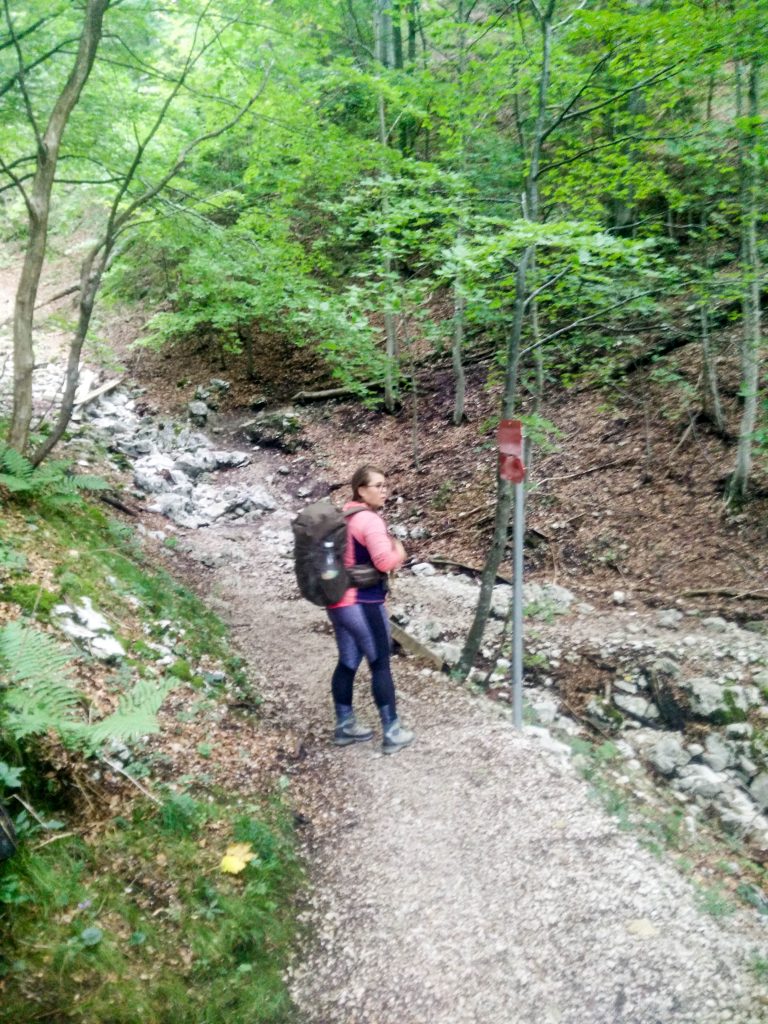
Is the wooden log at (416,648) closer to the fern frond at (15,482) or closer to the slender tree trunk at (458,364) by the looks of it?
the fern frond at (15,482)

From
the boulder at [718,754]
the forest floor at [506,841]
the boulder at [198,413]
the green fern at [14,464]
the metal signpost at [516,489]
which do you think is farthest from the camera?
the boulder at [198,413]

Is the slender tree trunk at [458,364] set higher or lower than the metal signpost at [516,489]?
higher

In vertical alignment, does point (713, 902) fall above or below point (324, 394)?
below

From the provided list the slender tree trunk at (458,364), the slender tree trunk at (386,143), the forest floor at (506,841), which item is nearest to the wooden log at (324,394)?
the slender tree trunk at (386,143)

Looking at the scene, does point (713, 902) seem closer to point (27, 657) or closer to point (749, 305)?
point (27, 657)

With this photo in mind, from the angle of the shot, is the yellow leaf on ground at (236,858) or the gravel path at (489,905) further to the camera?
the yellow leaf on ground at (236,858)

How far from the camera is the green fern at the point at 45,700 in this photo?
2986mm

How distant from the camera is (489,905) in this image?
354 centimetres

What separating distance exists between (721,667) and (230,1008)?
5.56 metres

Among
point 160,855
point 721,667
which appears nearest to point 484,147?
point 721,667

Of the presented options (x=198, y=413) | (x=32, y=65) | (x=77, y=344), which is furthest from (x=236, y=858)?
(x=198, y=413)

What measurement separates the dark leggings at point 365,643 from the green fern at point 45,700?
1.51 meters

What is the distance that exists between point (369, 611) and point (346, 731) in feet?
3.57

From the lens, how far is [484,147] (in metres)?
11.7
